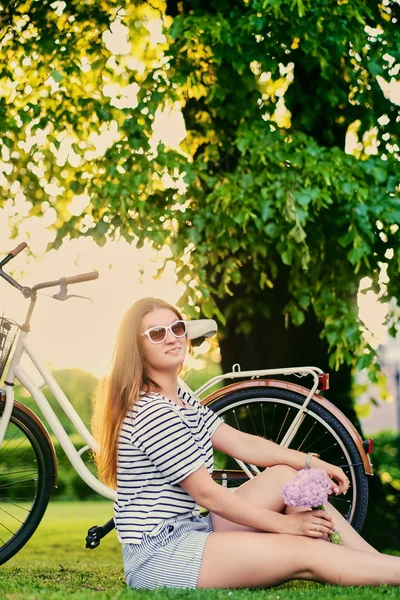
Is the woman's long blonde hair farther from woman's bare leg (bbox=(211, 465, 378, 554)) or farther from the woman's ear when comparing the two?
the woman's ear

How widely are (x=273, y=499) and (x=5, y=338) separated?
4.49 ft

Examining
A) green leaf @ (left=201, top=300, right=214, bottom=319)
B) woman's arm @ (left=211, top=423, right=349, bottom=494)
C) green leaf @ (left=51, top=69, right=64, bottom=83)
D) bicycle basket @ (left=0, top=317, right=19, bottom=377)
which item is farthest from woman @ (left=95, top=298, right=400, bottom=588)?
green leaf @ (left=51, top=69, right=64, bottom=83)

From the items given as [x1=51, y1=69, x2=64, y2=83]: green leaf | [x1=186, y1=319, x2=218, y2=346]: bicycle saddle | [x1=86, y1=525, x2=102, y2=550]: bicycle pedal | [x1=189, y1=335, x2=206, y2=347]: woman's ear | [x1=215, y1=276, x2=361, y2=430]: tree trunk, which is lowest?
[x1=86, y1=525, x2=102, y2=550]: bicycle pedal

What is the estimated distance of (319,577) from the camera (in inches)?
123

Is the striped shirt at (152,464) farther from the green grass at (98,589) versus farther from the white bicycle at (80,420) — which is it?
the white bicycle at (80,420)

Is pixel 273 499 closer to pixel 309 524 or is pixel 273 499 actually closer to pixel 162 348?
pixel 309 524

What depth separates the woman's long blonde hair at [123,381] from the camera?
3.28 m

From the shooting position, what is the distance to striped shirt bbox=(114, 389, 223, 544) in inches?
122

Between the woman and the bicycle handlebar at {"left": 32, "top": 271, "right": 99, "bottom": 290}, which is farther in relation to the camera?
the bicycle handlebar at {"left": 32, "top": 271, "right": 99, "bottom": 290}

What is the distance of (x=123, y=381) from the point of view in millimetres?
3277

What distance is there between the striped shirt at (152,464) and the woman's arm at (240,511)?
0.17ft

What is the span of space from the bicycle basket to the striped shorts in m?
1.09

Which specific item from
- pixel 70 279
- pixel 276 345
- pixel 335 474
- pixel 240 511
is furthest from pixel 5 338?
pixel 276 345

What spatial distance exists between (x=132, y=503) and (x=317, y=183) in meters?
2.36
